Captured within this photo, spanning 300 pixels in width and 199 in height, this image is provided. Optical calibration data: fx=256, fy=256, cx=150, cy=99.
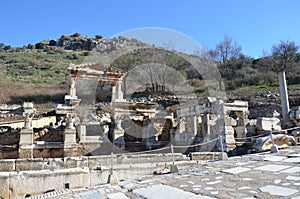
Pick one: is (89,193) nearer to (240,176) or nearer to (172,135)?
(240,176)

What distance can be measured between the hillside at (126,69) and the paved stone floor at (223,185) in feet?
74.0

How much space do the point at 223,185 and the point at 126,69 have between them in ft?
98.7

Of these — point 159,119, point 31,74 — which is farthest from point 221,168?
point 31,74

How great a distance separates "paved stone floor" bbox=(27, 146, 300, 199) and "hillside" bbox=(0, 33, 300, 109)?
22560 mm

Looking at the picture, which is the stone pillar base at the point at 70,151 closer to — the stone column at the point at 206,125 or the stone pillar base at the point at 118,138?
the stone pillar base at the point at 118,138

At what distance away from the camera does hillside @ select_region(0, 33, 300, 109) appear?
33.2 metres

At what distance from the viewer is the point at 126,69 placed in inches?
1329

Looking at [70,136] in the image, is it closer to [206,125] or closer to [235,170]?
[206,125]

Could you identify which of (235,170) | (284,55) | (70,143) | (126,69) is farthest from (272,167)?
(284,55)

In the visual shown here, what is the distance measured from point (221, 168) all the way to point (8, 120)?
19239mm

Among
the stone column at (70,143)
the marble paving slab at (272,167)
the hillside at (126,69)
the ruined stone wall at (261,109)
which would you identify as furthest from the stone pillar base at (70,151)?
the hillside at (126,69)

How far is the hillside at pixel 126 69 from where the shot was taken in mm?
33216

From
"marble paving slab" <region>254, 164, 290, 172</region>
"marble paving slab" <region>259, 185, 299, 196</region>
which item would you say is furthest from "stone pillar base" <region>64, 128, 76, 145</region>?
"marble paving slab" <region>259, 185, 299, 196</region>

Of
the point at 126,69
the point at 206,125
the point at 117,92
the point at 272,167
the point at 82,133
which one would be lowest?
the point at 272,167
